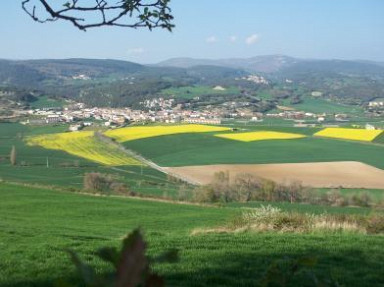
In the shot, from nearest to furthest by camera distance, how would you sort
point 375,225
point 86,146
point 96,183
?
point 375,225 < point 96,183 < point 86,146

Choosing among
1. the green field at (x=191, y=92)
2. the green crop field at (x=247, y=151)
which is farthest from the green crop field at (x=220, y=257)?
the green field at (x=191, y=92)

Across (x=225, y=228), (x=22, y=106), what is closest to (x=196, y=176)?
(x=225, y=228)

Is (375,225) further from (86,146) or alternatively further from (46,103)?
(46,103)

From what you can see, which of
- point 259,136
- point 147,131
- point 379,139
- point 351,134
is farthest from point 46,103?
point 379,139

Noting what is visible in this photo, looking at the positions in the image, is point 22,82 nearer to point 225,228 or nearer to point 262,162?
point 262,162

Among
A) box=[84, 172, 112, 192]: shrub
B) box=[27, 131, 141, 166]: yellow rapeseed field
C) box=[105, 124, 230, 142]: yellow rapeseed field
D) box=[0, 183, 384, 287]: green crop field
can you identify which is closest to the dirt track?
box=[27, 131, 141, 166]: yellow rapeseed field

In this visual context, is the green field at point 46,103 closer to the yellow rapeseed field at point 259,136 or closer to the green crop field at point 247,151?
the green crop field at point 247,151
